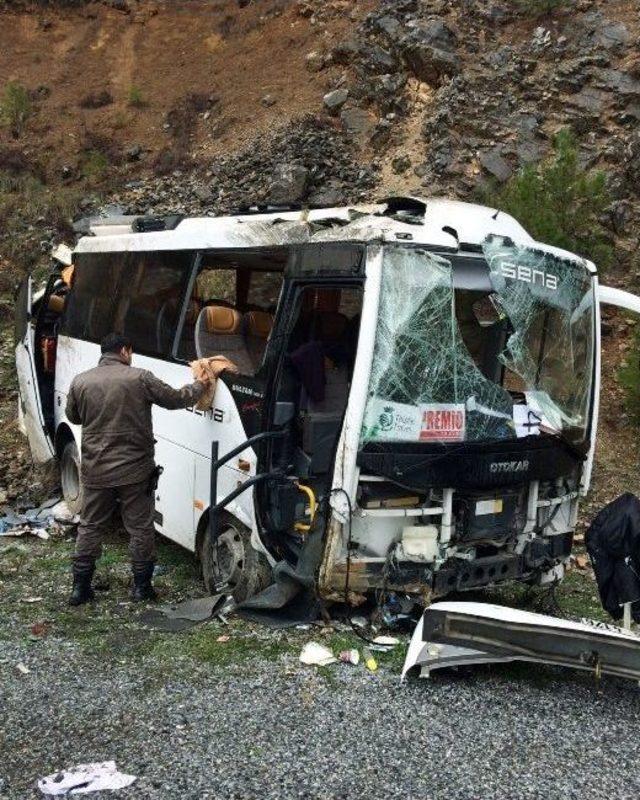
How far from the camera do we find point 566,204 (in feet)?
37.6

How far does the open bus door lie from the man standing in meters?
3.11

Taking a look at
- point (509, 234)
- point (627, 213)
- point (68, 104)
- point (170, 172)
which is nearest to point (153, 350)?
point (509, 234)

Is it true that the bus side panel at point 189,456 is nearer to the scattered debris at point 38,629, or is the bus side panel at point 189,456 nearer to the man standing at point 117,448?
the man standing at point 117,448

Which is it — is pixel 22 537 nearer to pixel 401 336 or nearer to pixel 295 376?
pixel 295 376

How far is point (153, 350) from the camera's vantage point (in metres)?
6.50

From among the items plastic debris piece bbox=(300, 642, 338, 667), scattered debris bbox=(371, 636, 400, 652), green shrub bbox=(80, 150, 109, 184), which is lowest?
plastic debris piece bbox=(300, 642, 338, 667)

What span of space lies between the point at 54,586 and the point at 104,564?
632mm

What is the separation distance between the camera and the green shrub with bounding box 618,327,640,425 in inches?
429

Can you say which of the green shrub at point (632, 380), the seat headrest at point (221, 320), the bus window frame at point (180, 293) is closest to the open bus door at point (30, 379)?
the bus window frame at point (180, 293)

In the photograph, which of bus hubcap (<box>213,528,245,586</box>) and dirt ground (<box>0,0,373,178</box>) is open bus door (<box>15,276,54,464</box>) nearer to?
bus hubcap (<box>213,528,245,586</box>)

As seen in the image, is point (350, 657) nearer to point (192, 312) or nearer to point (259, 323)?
point (259, 323)

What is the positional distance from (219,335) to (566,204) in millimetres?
7180

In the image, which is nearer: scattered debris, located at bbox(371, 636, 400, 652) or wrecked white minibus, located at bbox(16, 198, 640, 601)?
wrecked white minibus, located at bbox(16, 198, 640, 601)

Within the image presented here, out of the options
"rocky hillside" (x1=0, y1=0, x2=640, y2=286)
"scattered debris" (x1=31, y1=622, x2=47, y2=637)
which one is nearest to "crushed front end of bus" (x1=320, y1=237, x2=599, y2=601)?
"scattered debris" (x1=31, y1=622, x2=47, y2=637)
